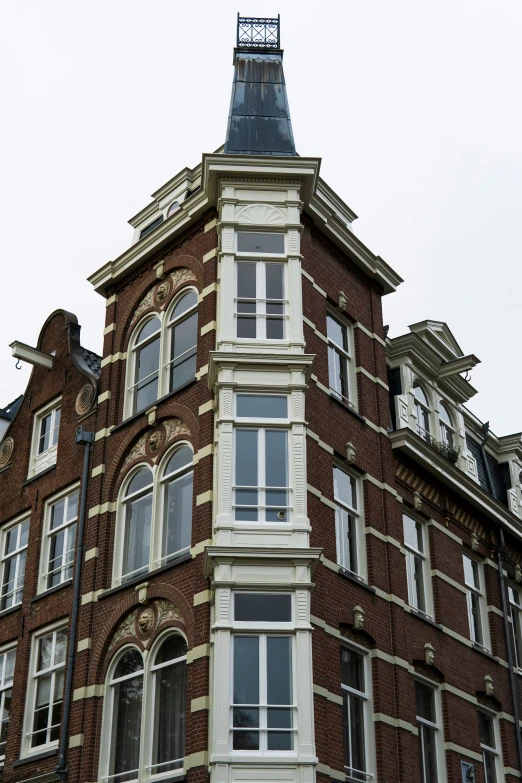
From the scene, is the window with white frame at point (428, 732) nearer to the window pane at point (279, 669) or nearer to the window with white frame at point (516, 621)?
the window with white frame at point (516, 621)

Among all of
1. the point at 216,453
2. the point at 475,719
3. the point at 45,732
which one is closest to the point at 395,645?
the point at 475,719

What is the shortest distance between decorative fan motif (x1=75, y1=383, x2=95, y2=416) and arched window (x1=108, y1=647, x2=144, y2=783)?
252 inches

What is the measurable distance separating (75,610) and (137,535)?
199 cm

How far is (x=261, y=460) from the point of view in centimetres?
2030

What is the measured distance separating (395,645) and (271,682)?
14.8ft

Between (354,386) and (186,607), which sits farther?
(354,386)

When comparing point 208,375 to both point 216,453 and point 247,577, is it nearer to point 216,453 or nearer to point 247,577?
point 216,453

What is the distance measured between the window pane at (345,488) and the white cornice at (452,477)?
188 centimetres

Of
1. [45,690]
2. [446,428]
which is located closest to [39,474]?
[45,690]

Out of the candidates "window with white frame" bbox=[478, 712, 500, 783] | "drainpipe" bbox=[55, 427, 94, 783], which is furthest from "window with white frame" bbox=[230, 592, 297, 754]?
"window with white frame" bbox=[478, 712, 500, 783]

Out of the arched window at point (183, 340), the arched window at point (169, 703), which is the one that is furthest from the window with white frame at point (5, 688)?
the arched window at point (183, 340)

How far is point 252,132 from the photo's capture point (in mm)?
25562

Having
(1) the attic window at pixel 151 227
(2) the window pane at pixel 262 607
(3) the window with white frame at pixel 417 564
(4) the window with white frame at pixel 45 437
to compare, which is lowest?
(2) the window pane at pixel 262 607

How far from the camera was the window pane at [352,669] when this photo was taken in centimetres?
2070
